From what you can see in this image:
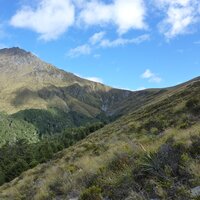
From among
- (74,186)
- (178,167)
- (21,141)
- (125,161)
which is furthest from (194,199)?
(21,141)

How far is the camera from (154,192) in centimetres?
867

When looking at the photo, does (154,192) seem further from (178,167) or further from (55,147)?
(55,147)

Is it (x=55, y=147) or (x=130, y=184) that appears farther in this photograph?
(x=55, y=147)

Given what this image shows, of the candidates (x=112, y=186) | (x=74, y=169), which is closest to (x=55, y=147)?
(x=74, y=169)

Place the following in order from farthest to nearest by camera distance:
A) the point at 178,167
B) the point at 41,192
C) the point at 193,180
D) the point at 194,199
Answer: the point at 41,192 < the point at 178,167 < the point at 193,180 < the point at 194,199

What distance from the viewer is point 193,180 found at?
8.33m

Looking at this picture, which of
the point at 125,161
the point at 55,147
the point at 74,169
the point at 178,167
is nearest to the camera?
the point at 178,167

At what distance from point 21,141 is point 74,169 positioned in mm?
114129

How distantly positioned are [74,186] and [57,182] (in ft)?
5.54

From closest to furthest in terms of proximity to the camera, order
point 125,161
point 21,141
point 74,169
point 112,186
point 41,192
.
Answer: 1. point 112,186
2. point 125,161
3. point 41,192
4. point 74,169
5. point 21,141

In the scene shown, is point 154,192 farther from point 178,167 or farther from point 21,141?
point 21,141

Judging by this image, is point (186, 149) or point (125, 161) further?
point (125, 161)

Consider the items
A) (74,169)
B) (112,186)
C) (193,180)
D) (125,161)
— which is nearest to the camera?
(193,180)

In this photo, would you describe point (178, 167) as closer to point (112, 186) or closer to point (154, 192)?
point (154, 192)
